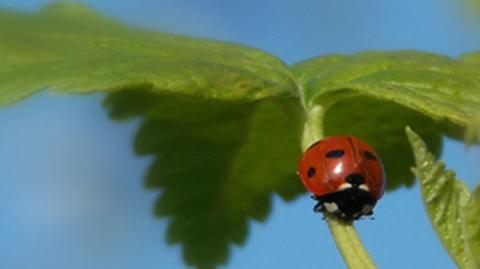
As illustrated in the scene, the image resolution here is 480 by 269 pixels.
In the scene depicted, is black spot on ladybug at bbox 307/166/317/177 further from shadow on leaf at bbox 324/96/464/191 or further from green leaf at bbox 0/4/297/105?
green leaf at bbox 0/4/297/105

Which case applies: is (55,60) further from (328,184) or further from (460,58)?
(328,184)

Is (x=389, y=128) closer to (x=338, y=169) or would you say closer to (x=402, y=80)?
(x=402, y=80)

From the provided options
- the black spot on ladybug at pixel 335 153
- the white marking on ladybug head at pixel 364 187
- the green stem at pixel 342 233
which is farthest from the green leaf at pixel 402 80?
the white marking on ladybug head at pixel 364 187

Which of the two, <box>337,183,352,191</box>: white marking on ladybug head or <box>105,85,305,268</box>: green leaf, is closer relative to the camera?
<box>105,85,305,268</box>: green leaf

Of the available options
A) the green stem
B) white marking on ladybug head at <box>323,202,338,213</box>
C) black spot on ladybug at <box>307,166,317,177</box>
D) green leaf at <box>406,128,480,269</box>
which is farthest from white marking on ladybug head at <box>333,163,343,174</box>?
green leaf at <box>406,128,480,269</box>

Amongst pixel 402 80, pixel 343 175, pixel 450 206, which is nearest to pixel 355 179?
pixel 343 175
